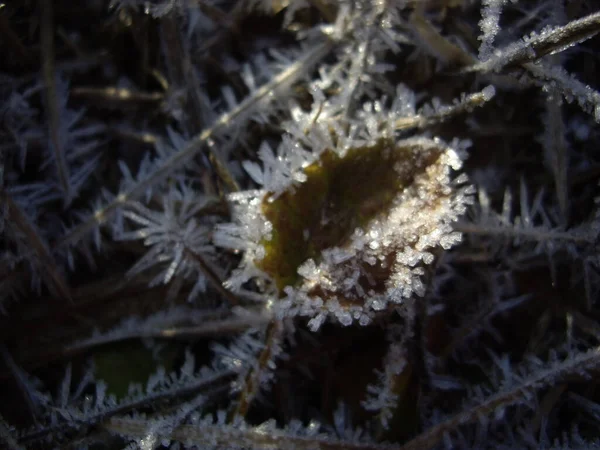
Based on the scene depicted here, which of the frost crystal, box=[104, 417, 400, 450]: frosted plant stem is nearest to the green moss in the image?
the frost crystal

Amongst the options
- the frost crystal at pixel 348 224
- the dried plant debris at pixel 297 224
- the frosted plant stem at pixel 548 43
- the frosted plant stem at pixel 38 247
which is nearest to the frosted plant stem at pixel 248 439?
the dried plant debris at pixel 297 224

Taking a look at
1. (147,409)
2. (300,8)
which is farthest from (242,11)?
(147,409)

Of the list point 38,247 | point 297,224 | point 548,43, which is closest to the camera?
point 548,43

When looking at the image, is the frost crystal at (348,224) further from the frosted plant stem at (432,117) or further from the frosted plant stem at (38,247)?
the frosted plant stem at (38,247)

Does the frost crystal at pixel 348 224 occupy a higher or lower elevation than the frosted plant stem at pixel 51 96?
lower

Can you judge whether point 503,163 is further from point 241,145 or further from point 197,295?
point 197,295

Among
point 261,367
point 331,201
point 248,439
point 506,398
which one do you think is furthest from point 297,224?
point 506,398

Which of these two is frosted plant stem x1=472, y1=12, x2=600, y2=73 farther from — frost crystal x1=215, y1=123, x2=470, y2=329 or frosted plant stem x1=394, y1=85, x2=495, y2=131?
frost crystal x1=215, y1=123, x2=470, y2=329

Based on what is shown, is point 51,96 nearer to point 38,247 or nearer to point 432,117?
point 38,247
